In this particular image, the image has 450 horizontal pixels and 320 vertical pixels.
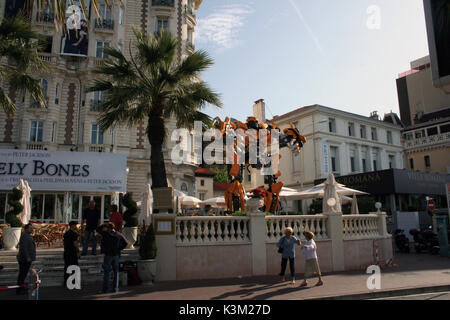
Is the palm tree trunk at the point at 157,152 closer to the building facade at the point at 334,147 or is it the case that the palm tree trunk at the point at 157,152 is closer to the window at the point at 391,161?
the building facade at the point at 334,147

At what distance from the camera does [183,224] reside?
35.7 ft

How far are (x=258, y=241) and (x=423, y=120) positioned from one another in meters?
47.1

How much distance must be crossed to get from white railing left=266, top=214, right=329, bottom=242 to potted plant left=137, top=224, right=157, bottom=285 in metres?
3.82

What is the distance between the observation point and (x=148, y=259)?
9.80m

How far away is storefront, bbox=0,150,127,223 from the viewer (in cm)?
1977

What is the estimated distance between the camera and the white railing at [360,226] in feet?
41.1

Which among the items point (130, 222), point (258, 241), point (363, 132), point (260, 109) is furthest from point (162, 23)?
point (363, 132)

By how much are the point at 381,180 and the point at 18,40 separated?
28242 millimetres

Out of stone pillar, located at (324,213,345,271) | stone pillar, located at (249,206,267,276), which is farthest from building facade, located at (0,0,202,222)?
stone pillar, located at (324,213,345,271)

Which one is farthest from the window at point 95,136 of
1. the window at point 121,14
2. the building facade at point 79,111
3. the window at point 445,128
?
the window at point 445,128

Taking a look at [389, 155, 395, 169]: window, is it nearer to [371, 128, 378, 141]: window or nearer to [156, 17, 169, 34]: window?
[371, 128, 378, 141]: window


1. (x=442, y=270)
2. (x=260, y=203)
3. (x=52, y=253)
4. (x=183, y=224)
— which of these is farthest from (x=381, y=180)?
(x=52, y=253)
